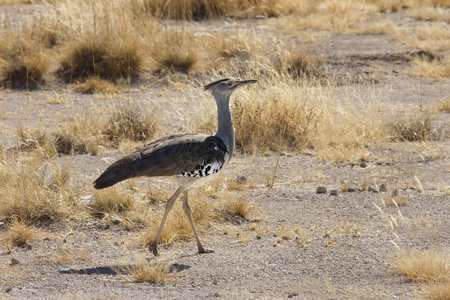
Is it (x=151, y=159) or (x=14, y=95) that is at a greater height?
(x=151, y=159)

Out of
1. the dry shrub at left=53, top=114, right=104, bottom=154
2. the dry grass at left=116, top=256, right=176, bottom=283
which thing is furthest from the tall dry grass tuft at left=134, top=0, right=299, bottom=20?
the dry grass at left=116, top=256, right=176, bottom=283

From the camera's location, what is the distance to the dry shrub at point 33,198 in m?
5.51

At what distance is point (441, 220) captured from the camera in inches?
218

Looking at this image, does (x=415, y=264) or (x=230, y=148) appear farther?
(x=230, y=148)

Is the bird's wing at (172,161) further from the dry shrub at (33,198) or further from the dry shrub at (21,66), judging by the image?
the dry shrub at (21,66)

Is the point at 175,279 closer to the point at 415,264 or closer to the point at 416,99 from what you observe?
the point at 415,264

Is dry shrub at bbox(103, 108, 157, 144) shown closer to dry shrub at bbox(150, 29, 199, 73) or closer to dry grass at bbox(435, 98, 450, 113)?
dry shrub at bbox(150, 29, 199, 73)

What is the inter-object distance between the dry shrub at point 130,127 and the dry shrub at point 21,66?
3.17 m

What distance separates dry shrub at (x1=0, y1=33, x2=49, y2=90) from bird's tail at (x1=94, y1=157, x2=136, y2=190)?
6.43 metres

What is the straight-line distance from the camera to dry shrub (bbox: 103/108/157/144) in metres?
8.00

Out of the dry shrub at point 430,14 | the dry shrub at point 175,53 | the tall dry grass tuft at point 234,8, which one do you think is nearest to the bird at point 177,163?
the dry shrub at point 175,53

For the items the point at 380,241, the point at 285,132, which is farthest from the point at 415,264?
the point at 285,132

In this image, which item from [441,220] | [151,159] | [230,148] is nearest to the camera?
[151,159]

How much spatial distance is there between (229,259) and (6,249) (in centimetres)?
188
